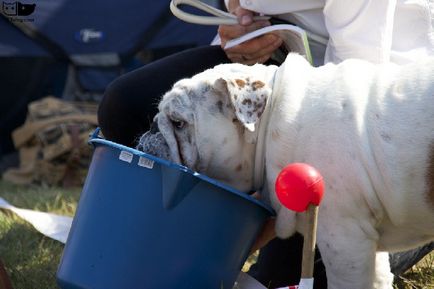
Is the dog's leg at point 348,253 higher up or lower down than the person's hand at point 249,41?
lower down

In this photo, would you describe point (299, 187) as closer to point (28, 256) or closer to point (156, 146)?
point (156, 146)

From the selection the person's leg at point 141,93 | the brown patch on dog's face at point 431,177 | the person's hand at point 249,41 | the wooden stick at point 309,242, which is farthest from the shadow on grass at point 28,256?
the brown patch on dog's face at point 431,177

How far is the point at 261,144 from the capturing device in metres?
2.43

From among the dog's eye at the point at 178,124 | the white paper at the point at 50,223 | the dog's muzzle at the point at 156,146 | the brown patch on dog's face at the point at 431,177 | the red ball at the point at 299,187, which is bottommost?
the white paper at the point at 50,223

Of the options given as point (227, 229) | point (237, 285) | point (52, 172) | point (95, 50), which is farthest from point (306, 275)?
point (95, 50)

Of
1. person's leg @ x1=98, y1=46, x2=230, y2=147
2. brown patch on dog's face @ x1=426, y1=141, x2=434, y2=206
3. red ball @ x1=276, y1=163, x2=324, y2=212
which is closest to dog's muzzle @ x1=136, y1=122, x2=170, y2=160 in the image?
person's leg @ x1=98, y1=46, x2=230, y2=147

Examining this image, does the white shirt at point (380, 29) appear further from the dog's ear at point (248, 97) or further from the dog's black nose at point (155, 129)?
the dog's black nose at point (155, 129)

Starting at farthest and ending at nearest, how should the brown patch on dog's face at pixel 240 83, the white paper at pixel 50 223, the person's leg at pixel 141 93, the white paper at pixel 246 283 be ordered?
1. the white paper at pixel 50 223
2. the person's leg at pixel 141 93
3. the white paper at pixel 246 283
4. the brown patch on dog's face at pixel 240 83

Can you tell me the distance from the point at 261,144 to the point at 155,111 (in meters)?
0.68

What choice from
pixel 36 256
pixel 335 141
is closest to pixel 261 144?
pixel 335 141

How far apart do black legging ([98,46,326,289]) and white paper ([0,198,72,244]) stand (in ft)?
2.76

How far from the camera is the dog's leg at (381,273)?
7.93 feet

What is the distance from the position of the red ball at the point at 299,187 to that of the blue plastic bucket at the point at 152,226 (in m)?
0.35

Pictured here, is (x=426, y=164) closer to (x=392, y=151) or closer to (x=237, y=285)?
(x=392, y=151)
